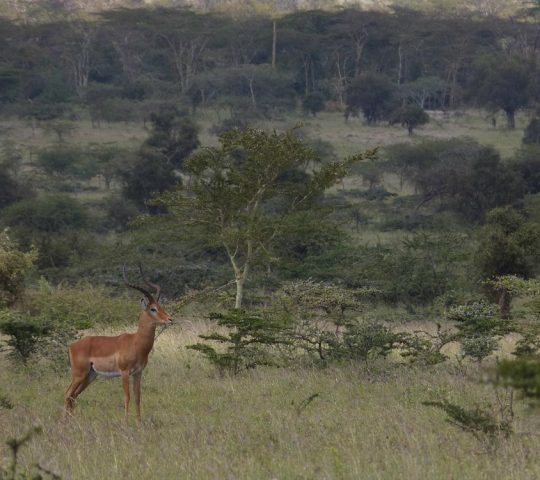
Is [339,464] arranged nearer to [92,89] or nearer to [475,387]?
[475,387]

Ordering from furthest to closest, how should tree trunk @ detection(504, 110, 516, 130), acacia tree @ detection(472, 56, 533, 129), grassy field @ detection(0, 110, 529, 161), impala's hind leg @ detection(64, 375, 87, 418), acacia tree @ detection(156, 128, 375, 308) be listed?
tree trunk @ detection(504, 110, 516, 130) < acacia tree @ detection(472, 56, 533, 129) < grassy field @ detection(0, 110, 529, 161) < acacia tree @ detection(156, 128, 375, 308) < impala's hind leg @ detection(64, 375, 87, 418)

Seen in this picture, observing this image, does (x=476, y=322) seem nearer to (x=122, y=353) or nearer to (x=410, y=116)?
(x=122, y=353)

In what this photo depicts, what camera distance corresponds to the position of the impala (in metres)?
8.51

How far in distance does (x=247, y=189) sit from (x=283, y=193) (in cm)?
56

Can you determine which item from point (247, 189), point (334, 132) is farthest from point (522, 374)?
point (334, 132)

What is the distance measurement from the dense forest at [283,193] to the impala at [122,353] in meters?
0.46

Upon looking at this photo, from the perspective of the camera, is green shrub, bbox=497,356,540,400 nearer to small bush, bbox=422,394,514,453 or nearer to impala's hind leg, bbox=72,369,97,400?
small bush, bbox=422,394,514,453

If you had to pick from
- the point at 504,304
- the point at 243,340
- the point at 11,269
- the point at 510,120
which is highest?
the point at 243,340

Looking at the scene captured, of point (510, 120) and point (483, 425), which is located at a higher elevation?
point (483, 425)

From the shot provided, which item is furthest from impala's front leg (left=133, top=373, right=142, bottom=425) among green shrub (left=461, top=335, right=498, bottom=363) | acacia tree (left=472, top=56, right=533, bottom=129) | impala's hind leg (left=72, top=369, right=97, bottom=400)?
acacia tree (left=472, top=56, right=533, bottom=129)

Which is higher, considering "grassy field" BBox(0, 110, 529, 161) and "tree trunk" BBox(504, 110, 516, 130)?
"tree trunk" BBox(504, 110, 516, 130)

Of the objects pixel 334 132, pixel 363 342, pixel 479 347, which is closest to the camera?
pixel 479 347

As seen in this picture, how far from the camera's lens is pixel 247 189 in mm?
14016

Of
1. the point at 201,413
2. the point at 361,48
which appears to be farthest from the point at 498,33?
the point at 201,413
